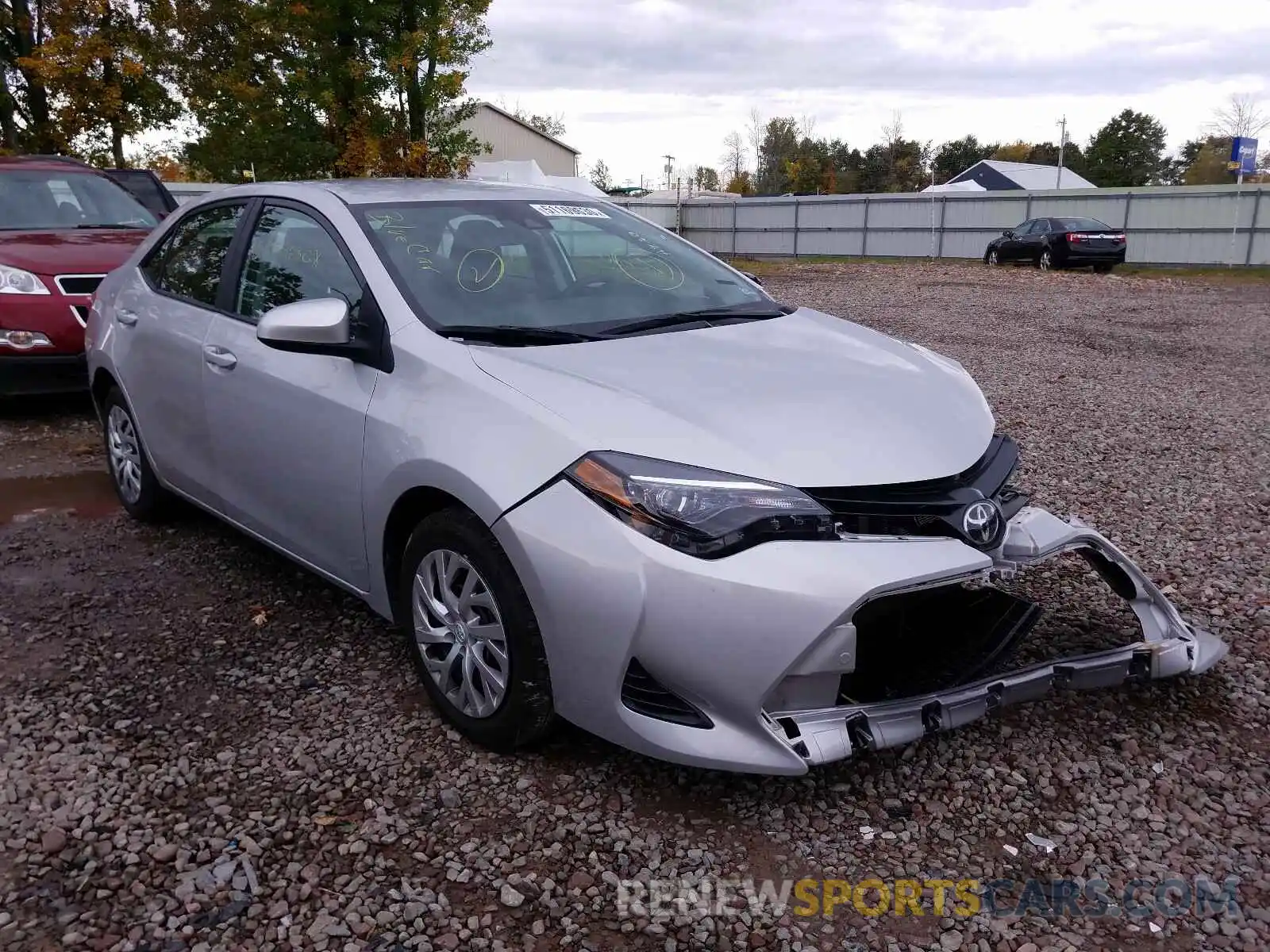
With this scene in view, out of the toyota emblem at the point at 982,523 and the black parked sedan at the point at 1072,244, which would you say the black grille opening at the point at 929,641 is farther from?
the black parked sedan at the point at 1072,244

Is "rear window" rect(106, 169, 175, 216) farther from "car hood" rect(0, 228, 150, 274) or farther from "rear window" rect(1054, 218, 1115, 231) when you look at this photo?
"rear window" rect(1054, 218, 1115, 231)

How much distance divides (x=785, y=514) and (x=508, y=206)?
2.00 meters

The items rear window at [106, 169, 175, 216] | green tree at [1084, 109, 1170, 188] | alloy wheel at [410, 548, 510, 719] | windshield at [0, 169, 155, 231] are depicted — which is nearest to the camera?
alloy wheel at [410, 548, 510, 719]

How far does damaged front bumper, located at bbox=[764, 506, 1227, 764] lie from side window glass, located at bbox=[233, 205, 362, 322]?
6.58ft

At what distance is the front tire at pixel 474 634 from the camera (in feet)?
8.96

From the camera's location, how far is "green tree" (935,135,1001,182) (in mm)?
79688

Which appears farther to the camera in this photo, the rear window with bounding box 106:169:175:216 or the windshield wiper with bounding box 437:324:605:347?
the rear window with bounding box 106:169:175:216

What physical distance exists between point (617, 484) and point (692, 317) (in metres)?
1.27

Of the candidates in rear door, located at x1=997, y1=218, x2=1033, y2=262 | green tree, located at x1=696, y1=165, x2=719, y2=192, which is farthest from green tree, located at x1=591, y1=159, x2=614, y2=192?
rear door, located at x1=997, y1=218, x2=1033, y2=262

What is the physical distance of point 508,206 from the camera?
394 centimetres

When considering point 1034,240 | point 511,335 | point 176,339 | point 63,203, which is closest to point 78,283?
point 63,203

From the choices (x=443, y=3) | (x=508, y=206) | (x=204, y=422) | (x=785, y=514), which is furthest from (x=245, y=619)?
(x=443, y=3)

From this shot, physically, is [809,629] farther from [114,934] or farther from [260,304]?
[260,304]

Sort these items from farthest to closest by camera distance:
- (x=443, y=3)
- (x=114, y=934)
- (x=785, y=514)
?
1. (x=443, y=3)
2. (x=785, y=514)
3. (x=114, y=934)
